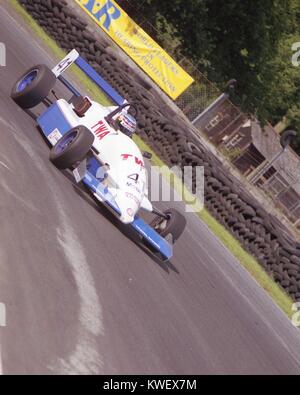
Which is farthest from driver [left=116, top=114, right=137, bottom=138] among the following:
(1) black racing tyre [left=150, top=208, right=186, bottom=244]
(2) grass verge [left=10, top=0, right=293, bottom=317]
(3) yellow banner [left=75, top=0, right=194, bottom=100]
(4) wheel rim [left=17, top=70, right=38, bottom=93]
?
(3) yellow banner [left=75, top=0, right=194, bottom=100]

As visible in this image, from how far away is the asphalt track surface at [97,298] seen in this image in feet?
17.7

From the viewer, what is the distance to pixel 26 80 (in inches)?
413

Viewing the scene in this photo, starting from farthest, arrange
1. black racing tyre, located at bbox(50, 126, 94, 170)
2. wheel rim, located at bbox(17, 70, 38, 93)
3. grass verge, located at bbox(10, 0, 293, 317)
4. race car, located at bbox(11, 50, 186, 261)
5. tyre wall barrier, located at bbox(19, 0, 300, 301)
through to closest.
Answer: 1. tyre wall barrier, located at bbox(19, 0, 300, 301)
2. grass verge, located at bbox(10, 0, 293, 317)
3. wheel rim, located at bbox(17, 70, 38, 93)
4. race car, located at bbox(11, 50, 186, 261)
5. black racing tyre, located at bbox(50, 126, 94, 170)

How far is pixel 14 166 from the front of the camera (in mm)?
7844

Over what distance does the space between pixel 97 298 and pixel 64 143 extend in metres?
3.07

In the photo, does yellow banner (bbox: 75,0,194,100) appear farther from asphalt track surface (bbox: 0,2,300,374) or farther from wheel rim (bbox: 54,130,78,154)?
wheel rim (bbox: 54,130,78,154)

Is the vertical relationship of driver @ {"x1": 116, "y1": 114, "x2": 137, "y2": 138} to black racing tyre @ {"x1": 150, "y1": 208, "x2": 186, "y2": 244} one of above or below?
above

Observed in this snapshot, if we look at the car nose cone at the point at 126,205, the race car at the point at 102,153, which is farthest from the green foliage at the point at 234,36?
the car nose cone at the point at 126,205

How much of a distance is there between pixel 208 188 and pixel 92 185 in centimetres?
567

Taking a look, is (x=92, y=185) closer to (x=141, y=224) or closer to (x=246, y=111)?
(x=141, y=224)

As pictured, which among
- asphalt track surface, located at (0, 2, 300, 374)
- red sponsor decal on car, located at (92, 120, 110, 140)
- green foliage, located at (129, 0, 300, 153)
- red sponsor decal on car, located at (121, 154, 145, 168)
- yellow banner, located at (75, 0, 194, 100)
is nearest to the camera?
asphalt track surface, located at (0, 2, 300, 374)

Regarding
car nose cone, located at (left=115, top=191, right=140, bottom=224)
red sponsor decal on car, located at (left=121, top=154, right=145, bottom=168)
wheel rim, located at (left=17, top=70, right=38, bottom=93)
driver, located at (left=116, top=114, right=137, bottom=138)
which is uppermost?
driver, located at (left=116, top=114, right=137, bottom=138)

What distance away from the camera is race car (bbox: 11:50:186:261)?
8.82 m

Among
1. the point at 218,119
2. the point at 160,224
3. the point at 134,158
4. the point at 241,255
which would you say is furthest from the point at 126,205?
Answer: the point at 218,119
